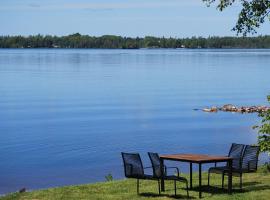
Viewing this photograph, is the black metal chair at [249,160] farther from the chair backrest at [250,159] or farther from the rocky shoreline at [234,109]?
the rocky shoreline at [234,109]

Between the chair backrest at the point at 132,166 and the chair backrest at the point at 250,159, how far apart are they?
233 centimetres

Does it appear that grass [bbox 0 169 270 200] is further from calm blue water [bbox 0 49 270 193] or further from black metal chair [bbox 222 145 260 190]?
calm blue water [bbox 0 49 270 193]

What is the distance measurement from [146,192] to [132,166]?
2.94 feet

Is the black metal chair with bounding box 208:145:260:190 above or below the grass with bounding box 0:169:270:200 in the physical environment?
above

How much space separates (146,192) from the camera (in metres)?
15.1

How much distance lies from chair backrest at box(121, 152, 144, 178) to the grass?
18.4 inches

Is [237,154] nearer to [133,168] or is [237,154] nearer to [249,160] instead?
[249,160]

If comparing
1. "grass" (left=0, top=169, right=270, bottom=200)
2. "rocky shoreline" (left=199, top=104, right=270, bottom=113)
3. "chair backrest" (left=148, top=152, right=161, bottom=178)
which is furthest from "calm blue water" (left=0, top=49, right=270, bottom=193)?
"chair backrest" (left=148, top=152, right=161, bottom=178)

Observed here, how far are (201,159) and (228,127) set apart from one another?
79.1ft

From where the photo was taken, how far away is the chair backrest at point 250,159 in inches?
592

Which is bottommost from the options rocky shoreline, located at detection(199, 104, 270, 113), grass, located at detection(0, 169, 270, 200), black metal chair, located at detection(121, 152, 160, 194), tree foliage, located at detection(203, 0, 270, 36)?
rocky shoreline, located at detection(199, 104, 270, 113)

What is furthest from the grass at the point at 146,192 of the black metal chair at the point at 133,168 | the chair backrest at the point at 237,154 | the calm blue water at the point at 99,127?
the calm blue water at the point at 99,127

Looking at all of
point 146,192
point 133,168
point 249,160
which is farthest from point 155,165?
point 249,160

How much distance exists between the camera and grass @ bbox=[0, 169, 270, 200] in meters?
14.1
